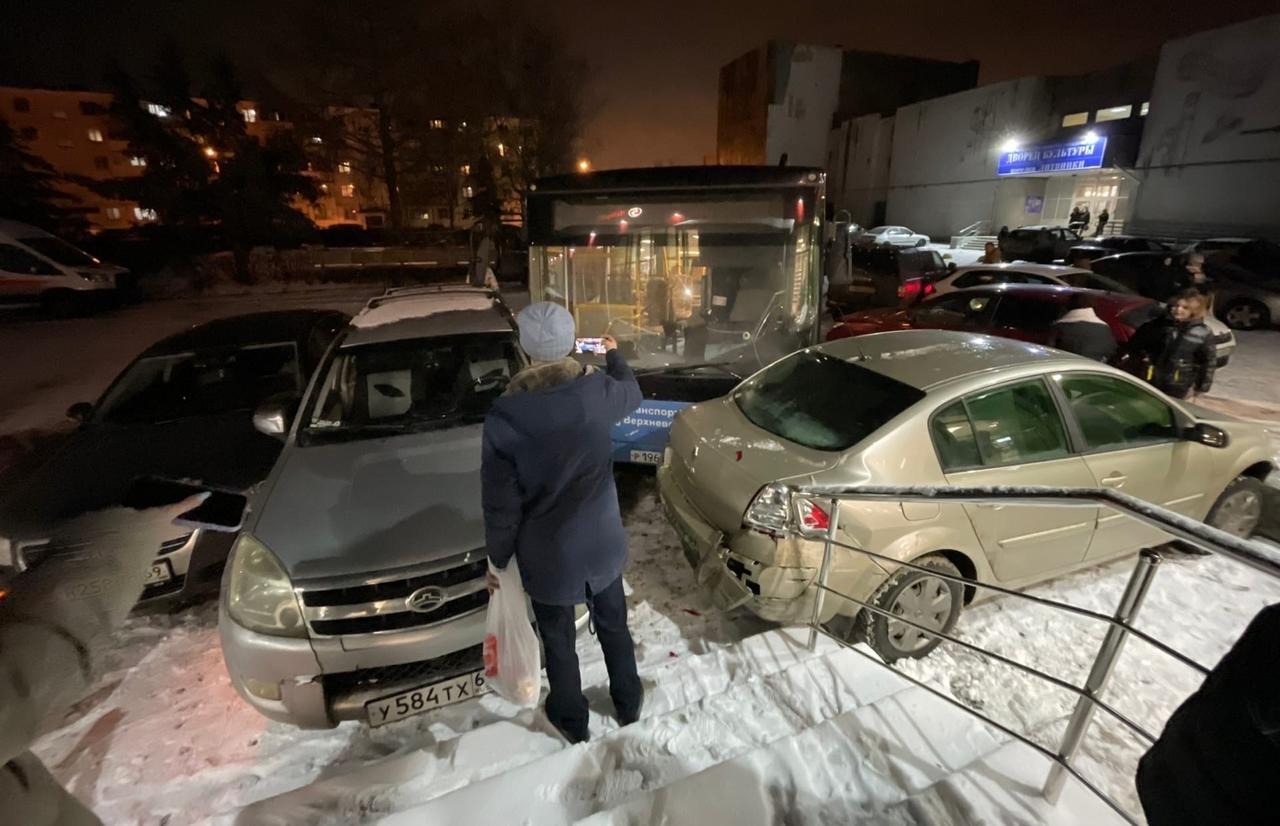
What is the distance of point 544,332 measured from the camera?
2.22 meters

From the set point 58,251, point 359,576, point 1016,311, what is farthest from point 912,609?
point 58,251

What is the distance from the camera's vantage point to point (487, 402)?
4.02 meters

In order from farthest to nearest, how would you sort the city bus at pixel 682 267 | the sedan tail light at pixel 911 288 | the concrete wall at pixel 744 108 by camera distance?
the concrete wall at pixel 744 108 → the sedan tail light at pixel 911 288 → the city bus at pixel 682 267

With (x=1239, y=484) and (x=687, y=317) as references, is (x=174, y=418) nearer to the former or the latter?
(x=687, y=317)

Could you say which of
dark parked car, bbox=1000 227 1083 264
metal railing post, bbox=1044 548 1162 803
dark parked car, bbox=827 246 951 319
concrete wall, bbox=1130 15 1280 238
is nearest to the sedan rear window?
metal railing post, bbox=1044 548 1162 803

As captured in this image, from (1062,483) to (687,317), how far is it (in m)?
3.26

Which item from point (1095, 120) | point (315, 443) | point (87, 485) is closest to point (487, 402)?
point (315, 443)

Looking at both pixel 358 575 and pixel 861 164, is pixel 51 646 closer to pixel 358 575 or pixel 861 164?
pixel 358 575

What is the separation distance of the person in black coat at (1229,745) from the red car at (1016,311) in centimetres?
671

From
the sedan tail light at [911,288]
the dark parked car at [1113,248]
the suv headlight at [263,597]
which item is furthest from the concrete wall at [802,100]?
the suv headlight at [263,597]

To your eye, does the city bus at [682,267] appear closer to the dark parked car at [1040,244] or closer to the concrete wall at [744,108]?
the dark parked car at [1040,244]

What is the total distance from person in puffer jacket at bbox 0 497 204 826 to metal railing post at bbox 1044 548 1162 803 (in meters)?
2.84

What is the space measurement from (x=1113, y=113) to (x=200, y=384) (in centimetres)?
3708

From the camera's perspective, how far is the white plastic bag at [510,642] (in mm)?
2375
